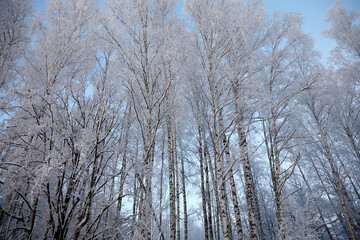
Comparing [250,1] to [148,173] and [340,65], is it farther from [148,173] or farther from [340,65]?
[340,65]

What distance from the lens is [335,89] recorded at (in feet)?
33.2

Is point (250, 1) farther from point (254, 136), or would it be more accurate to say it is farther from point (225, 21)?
point (254, 136)

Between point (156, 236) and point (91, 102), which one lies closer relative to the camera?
point (156, 236)

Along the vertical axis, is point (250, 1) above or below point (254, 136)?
above

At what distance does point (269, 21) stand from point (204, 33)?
3.12 metres

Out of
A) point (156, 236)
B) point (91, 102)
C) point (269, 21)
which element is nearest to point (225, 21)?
point (269, 21)

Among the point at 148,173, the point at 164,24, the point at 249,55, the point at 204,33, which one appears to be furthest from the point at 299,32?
the point at 148,173

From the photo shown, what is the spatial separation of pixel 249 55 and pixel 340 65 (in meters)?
9.76

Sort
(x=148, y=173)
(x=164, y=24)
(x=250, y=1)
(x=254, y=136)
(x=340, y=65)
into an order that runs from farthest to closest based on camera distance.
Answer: (x=340, y=65), (x=254, y=136), (x=164, y=24), (x=250, y=1), (x=148, y=173)

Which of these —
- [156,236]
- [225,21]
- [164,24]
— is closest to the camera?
[156,236]

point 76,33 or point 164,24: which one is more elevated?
point 164,24

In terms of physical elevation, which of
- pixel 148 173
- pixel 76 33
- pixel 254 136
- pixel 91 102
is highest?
pixel 76 33

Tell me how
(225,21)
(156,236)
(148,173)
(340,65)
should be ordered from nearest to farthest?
1. (156,236)
2. (148,173)
3. (225,21)
4. (340,65)

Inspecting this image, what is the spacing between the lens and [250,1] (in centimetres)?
638
